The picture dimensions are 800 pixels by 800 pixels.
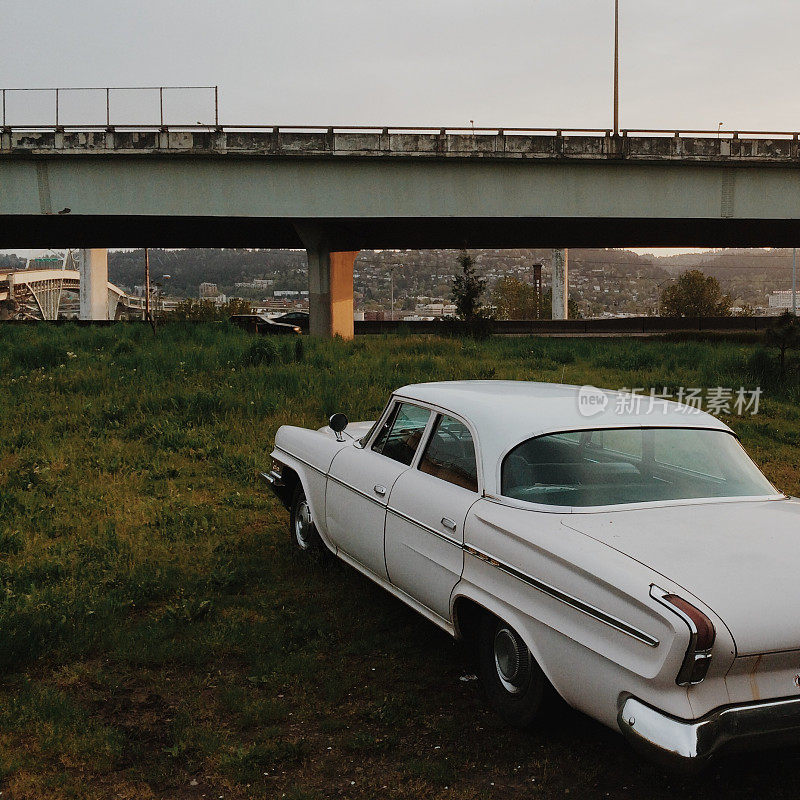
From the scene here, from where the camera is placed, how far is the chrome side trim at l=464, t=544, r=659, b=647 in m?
2.99

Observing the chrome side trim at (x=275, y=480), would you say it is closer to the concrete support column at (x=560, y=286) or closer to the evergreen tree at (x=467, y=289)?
the evergreen tree at (x=467, y=289)

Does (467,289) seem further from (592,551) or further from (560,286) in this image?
(560,286)

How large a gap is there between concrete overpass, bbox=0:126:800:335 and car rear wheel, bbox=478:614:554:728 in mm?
24507

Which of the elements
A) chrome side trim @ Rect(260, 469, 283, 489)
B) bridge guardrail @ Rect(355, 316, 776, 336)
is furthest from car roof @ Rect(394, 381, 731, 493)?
bridge guardrail @ Rect(355, 316, 776, 336)

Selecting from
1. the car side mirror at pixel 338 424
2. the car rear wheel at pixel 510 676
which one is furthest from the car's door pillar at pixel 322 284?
the car rear wheel at pixel 510 676

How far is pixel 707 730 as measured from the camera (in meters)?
2.84

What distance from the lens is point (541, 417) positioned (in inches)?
166

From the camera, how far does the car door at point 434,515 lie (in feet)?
13.4

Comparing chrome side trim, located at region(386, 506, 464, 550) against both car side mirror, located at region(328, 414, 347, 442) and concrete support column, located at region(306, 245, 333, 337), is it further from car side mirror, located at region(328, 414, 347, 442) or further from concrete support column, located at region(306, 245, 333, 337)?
concrete support column, located at region(306, 245, 333, 337)

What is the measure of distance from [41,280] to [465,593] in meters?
119

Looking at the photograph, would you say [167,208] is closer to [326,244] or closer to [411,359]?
[326,244]

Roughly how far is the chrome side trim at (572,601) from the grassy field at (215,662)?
2.01ft

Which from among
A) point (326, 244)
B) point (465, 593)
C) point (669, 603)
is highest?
point (326, 244)

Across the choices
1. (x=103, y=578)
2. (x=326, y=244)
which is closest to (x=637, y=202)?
(x=326, y=244)
